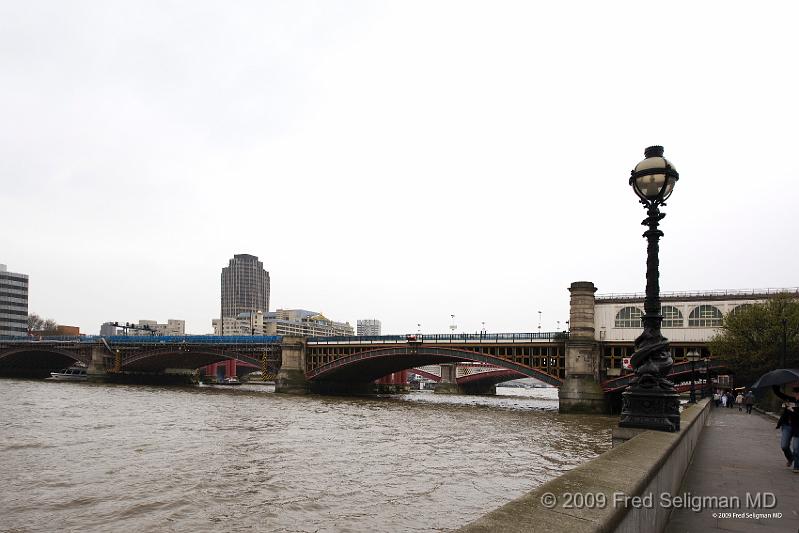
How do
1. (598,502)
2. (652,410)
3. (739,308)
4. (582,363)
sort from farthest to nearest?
(582,363) < (739,308) < (652,410) < (598,502)

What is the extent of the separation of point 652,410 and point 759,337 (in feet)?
148

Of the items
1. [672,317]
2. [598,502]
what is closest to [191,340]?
[672,317]

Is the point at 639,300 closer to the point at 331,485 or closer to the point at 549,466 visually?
the point at 549,466

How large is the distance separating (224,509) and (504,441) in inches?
845

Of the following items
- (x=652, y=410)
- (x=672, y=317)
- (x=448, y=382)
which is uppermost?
(x=672, y=317)

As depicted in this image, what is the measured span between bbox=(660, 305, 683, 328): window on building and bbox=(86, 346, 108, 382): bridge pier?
307ft

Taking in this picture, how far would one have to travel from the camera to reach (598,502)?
4.82m

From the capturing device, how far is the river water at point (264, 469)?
654 inches

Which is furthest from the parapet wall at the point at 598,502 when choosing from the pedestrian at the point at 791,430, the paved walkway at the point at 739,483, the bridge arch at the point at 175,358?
the bridge arch at the point at 175,358

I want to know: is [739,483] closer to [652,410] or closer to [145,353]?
→ [652,410]

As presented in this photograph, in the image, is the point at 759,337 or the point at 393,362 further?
the point at 393,362

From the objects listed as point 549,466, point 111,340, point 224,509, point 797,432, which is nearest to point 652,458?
point 797,432

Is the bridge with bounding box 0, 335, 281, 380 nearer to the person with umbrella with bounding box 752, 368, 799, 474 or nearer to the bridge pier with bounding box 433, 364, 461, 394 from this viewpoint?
the bridge pier with bounding box 433, 364, 461, 394

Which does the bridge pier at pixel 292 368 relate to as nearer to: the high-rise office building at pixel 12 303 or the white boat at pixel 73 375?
the white boat at pixel 73 375
